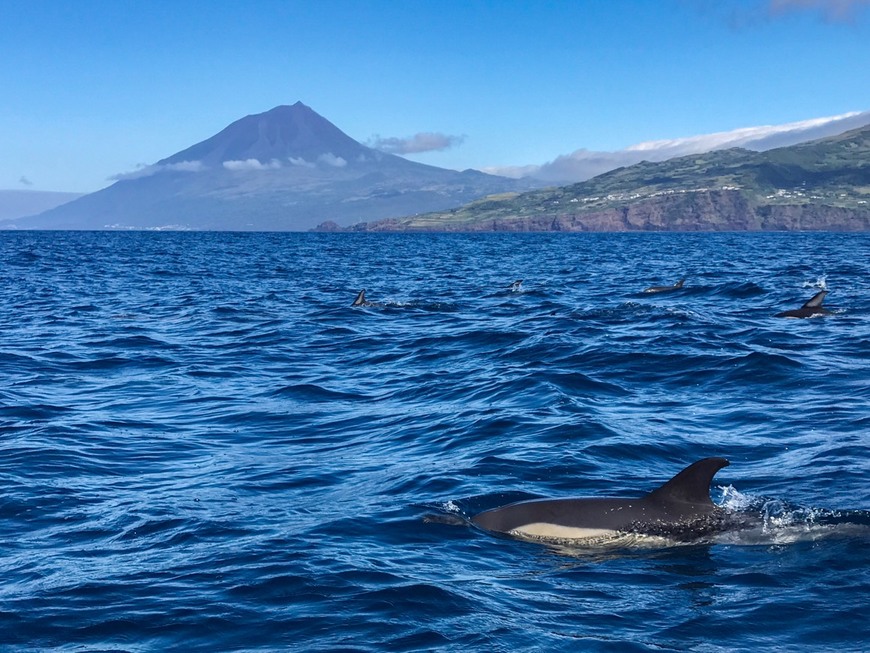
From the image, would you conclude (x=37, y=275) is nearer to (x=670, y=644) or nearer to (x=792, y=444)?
(x=792, y=444)

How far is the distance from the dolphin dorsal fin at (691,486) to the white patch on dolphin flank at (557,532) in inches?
27.7

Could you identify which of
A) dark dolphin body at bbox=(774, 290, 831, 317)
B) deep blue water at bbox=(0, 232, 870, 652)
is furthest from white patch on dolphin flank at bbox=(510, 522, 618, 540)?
dark dolphin body at bbox=(774, 290, 831, 317)

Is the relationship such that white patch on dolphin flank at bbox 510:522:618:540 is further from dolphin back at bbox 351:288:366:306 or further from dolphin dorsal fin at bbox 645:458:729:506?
dolphin back at bbox 351:288:366:306

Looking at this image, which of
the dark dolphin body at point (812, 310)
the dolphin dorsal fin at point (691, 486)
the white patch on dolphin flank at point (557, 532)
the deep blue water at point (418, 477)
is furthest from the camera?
the dark dolphin body at point (812, 310)

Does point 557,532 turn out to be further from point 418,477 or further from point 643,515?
point 418,477

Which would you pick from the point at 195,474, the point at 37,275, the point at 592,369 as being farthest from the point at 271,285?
the point at 195,474

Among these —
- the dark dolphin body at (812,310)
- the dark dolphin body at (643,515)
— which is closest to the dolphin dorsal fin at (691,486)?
the dark dolphin body at (643,515)

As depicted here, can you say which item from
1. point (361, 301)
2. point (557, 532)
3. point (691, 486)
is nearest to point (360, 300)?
point (361, 301)

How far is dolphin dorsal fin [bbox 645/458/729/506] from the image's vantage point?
391 inches

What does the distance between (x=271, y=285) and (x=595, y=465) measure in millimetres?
36679

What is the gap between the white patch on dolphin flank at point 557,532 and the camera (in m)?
10.1

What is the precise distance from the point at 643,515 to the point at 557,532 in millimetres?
949

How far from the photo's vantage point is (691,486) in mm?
10086

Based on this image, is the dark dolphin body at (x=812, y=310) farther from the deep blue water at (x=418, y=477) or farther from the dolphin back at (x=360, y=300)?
the dolphin back at (x=360, y=300)
